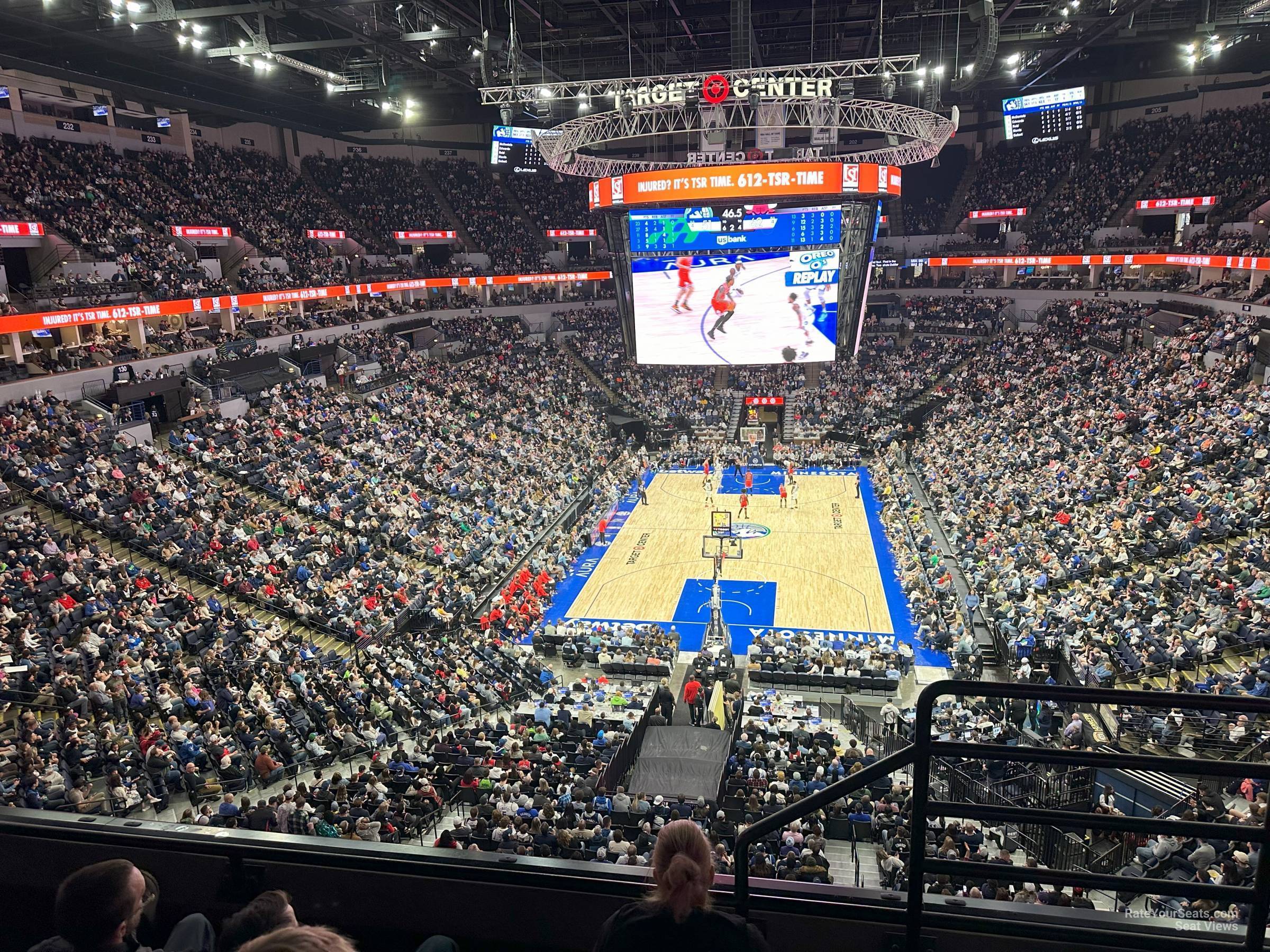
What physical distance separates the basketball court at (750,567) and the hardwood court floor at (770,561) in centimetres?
5

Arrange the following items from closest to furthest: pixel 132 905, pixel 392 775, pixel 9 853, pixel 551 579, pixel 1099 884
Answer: pixel 132 905 → pixel 1099 884 → pixel 9 853 → pixel 392 775 → pixel 551 579

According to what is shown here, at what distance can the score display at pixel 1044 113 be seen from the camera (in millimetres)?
40000

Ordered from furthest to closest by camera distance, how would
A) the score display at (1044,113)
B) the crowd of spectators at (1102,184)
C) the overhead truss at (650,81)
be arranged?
1. the crowd of spectators at (1102,184)
2. the score display at (1044,113)
3. the overhead truss at (650,81)

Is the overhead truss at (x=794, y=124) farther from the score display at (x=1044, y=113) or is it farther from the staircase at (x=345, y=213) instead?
the staircase at (x=345, y=213)

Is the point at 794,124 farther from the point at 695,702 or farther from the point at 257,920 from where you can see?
the point at 257,920

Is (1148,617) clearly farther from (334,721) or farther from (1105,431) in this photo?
(334,721)

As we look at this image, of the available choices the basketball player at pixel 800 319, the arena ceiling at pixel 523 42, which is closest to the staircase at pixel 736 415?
the basketball player at pixel 800 319

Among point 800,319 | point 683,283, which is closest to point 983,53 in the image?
point 800,319

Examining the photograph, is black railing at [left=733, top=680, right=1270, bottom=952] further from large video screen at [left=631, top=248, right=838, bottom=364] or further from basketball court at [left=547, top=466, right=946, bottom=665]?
large video screen at [left=631, top=248, right=838, bottom=364]

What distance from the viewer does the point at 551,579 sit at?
86.5ft

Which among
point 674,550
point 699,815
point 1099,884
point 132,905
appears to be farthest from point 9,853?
point 674,550

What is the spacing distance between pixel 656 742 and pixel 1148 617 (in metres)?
10.5

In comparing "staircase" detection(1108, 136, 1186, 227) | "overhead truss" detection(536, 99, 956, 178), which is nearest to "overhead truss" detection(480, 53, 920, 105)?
"overhead truss" detection(536, 99, 956, 178)

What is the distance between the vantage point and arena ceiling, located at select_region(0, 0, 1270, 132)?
24719mm
